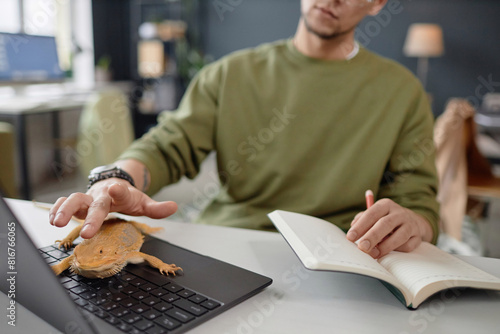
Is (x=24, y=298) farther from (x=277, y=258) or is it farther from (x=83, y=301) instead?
(x=277, y=258)

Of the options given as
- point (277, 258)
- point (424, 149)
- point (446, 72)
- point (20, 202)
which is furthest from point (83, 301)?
point (446, 72)

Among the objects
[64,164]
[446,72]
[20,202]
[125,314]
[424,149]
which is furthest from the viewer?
[446,72]

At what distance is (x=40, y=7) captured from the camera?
3.65 meters

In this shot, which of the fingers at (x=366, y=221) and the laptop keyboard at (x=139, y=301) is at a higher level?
the fingers at (x=366, y=221)

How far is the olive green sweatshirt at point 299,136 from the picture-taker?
3.49 feet

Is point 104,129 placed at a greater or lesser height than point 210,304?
lesser

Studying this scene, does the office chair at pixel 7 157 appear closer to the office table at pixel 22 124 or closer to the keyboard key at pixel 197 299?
the office table at pixel 22 124

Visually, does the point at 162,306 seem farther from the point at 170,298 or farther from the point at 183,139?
the point at 183,139

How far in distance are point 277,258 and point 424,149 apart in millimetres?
583

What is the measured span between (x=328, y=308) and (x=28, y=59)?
353 centimetres

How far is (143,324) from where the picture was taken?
446 millimetres
